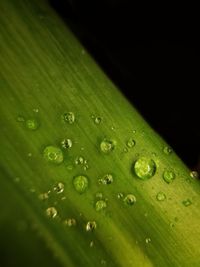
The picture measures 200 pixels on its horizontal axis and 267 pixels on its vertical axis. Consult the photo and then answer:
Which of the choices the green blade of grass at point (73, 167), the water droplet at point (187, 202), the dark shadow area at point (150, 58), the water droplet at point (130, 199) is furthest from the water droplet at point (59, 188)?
the dark shadow area at point (150, 58)

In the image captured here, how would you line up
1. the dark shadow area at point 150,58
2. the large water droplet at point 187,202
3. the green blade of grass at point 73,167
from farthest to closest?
1. the dark shadow area at point 150,58
2. the large water droplet at point 187,202
3. the green blade of grass at point 73,167

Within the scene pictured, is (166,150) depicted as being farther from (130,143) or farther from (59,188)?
(59,188)

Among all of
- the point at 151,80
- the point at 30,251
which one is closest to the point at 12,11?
the point at 30,251

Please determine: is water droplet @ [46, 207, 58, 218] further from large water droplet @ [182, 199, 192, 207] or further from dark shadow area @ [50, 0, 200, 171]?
dark shadow area @ [50, 0, 200, 171]

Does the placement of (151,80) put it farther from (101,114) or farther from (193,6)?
(101,114)

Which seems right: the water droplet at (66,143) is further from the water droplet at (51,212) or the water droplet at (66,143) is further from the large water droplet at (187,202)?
the large water droplet at (187,202)

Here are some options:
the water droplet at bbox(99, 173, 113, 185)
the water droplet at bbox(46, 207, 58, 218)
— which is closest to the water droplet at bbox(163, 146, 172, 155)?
A: the water droplet at bbox(99, 173, 113, 185)
